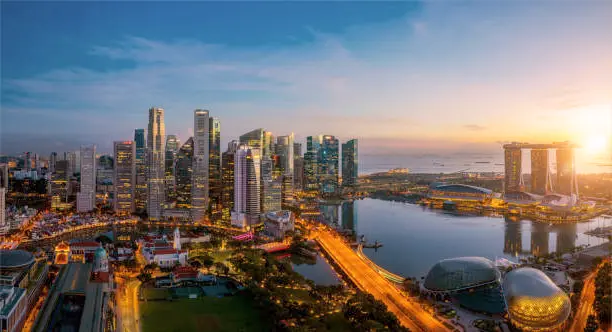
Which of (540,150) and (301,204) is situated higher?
(540,150)

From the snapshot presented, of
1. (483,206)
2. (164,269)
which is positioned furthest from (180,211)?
(483,206)

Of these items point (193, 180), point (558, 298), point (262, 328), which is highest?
point (193, 180)

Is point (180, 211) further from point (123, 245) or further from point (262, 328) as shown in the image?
point (262, 328)

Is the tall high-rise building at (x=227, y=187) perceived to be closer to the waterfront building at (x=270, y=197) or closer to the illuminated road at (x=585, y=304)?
the waterfront building at (x=270, y=197)

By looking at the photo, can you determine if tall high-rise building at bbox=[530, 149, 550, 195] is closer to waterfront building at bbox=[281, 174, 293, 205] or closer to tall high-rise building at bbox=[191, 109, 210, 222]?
waterfront building at bbox=[281, 174, 293, 205]

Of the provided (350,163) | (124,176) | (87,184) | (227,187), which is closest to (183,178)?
(124,176)

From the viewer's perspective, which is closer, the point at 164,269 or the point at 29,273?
the point at 29,273

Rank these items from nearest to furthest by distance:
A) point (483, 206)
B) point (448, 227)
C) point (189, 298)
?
point (189, 298)
point (448, 227)
point (483, 206)
